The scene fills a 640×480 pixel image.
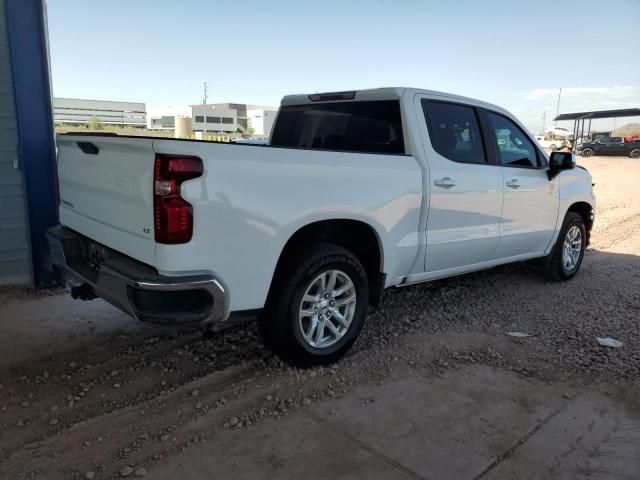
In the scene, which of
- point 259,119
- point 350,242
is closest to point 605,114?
point 350,242

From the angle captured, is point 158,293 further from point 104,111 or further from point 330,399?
point 104,111

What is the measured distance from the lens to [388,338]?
14.2ft

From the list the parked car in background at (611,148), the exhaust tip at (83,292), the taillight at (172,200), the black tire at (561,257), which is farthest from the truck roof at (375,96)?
the parked car in background at (611,148)

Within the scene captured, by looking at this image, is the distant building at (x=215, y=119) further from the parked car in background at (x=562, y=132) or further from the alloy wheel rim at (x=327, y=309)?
the alloy wheel rim at (x=327, y=309)

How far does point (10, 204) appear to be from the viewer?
5.49m

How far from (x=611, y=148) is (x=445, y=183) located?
38615mm

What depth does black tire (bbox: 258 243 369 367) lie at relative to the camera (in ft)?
11.0

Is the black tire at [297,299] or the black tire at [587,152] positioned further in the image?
the black tire at [587,152]

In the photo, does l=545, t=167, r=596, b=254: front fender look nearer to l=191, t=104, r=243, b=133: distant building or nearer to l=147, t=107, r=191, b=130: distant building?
l=191, t=104, r=243, b=133: distant building

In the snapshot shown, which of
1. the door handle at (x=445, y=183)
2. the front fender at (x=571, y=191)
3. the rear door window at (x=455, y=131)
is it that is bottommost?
the front fender at (x=571, y=191)

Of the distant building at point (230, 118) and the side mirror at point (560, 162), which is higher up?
the distant building at point (230, 118)

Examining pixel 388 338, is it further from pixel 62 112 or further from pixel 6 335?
pixel 62 112

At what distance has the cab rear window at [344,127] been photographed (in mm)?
4234

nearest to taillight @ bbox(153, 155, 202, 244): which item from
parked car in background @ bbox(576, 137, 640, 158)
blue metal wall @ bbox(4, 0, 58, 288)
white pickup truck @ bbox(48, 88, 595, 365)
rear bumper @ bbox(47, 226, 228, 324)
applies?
white pickup truck @ bbox(48, 88, 595, 365)
